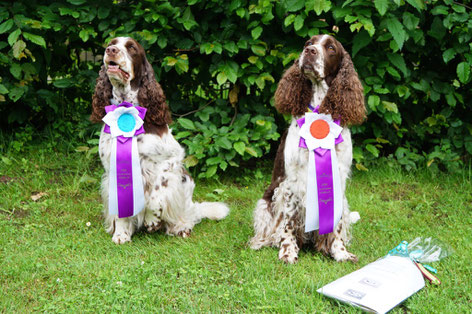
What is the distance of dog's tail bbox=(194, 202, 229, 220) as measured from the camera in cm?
391

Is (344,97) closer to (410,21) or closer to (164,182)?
(164,182)

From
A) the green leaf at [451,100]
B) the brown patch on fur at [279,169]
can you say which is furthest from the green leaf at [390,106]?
the brown patch on fur at [279,169]

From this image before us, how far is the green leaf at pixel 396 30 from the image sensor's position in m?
3.85

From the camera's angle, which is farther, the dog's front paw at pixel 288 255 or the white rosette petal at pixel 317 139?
the dog's front paw at pixel 288 255

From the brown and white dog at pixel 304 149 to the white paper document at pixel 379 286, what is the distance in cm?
43

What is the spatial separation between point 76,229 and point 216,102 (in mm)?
1871

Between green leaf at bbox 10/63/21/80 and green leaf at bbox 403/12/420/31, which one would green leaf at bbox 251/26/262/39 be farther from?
green leaf at bbox 10/63/21/80

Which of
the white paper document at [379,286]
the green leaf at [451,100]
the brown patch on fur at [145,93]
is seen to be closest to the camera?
the white paper document at [379,286]

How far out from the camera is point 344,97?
2.98 metres

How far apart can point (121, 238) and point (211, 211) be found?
30.3 inches

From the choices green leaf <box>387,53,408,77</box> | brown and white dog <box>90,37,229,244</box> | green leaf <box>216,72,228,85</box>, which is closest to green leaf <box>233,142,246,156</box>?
green leaf <box>216,72,228,85</box>

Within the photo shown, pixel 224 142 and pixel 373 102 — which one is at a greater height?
pixel 373 102

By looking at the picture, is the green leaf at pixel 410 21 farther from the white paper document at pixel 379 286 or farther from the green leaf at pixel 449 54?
the white paper document at pixel 379 286

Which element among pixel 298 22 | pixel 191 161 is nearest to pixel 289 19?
pixel 298 22
